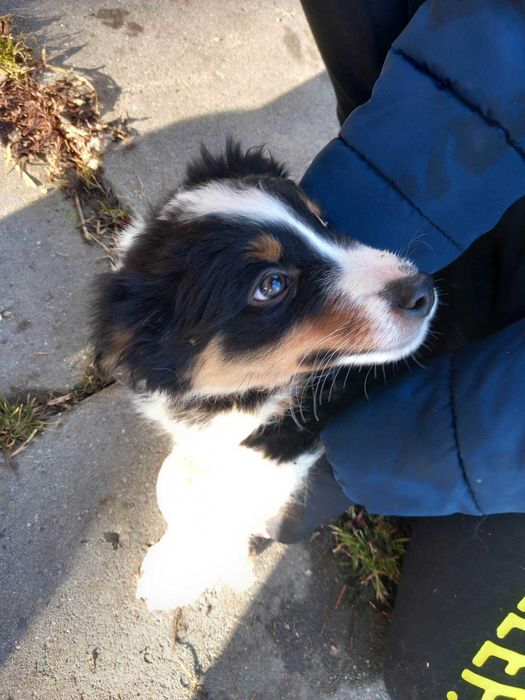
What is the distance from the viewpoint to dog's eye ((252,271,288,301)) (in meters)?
1.80

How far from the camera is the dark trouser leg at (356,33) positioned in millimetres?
2264

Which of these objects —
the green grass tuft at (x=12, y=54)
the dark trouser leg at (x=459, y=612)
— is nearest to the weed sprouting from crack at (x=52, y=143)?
the green grass tuft at (x=12, y=54)

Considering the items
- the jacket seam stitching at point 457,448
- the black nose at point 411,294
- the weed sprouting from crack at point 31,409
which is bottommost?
the jacket seam stitching at point 457,448

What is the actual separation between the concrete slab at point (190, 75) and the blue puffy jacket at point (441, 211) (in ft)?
4.25

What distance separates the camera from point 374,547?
8.71ft

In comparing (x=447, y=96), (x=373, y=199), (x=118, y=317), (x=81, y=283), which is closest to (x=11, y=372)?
(x=81, y=283)

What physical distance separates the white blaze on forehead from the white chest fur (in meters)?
0.64

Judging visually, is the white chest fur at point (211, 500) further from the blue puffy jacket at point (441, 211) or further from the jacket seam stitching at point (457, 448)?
the jacket seam stitching at point (457, 448)

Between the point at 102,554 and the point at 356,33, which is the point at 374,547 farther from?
the point at 356,33

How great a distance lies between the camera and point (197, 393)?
78.7 inches

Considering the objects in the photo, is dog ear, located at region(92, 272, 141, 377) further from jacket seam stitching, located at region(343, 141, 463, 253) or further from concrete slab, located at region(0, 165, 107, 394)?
jacket seam stitching, located at region(343, 141, 463, 253)

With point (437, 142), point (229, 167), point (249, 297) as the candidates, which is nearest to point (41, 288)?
point (229, 167)

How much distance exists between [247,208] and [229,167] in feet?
1.45

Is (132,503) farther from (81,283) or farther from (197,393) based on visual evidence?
(81,283)
